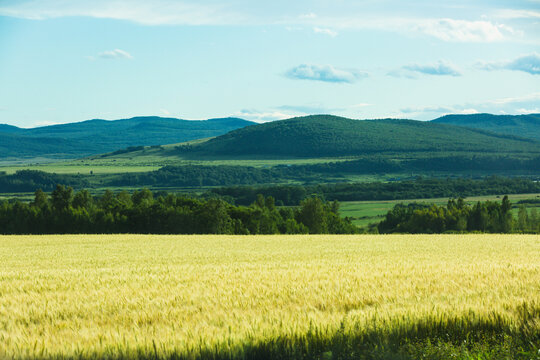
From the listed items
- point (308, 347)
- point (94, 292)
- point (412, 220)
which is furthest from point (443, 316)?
point (412, 220)

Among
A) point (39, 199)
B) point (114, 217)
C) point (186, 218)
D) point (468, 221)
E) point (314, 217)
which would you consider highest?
Result: point (39, 199)

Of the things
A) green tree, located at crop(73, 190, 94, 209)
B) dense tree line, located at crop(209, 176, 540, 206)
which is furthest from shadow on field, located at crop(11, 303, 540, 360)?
dense tree line, located at crop(209, 176, 540, 206)

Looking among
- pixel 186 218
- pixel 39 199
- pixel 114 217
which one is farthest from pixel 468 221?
pixel 39 199

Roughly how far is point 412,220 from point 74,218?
187ft

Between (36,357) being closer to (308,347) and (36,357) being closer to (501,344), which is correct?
(308,347)

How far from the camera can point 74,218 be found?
77.6 metres

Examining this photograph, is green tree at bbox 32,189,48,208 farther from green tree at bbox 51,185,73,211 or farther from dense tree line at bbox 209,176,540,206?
dense tree line at bbox 209,176,540,206

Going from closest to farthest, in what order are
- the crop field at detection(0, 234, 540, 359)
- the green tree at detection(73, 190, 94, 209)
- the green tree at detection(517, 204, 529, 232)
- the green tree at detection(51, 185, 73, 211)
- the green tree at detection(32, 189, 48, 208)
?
the crop field at detection(0, 234, 540, 359)
the green tree at detection(51, 185, 73, 211)
the green tree at detection(32, 189, 48, 208)
the green tree at detection(73, 190, 94, 209)
the green tree at detection(517, 204, 529, 232)

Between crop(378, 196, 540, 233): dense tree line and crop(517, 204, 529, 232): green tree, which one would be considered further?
crop(517, 204, 529, 232): green tree

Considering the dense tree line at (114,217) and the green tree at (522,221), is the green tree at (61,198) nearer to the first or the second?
the dense tree line at (114,217)

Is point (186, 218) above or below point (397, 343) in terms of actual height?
below

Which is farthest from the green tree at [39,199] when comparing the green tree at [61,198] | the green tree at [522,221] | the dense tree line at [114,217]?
the green tree at [522,221]

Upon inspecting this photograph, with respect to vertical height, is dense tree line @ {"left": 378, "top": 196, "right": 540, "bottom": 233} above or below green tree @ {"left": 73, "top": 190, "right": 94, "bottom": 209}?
below

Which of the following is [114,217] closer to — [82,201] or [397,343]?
[82,201]
